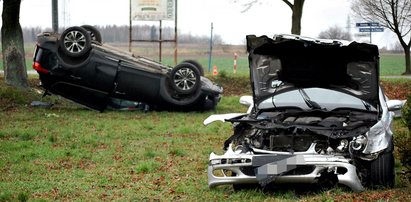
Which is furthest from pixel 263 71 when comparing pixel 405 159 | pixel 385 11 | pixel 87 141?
pixel 385 11

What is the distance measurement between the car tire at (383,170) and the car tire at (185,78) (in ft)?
35.4

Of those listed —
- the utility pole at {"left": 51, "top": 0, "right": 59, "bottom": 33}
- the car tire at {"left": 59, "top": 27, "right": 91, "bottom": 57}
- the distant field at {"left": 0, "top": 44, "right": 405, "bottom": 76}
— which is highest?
the utility pole at {"left": 51, "top": 0, "right": 59, "bottom": 33}

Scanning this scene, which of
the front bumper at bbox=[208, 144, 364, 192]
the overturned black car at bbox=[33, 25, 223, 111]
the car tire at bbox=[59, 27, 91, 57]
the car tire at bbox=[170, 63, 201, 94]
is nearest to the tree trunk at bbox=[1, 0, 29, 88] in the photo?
the overturned black car at bbox=[33, 25, 223, 111]

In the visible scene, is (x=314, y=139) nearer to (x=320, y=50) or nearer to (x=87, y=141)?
(x=320, y=50)

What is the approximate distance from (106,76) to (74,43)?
111 centimetres

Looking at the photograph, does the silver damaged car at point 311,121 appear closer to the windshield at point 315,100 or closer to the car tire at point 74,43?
the windshield at point 315,100

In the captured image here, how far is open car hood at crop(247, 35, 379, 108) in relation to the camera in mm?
9383

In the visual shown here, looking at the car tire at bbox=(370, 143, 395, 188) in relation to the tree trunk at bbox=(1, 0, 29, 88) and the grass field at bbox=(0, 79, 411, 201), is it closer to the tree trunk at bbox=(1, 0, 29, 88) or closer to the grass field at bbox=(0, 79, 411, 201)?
the grass field at bbox=(0, 79, 411, 201)

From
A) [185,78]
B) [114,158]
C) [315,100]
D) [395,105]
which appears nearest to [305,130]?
[315,100]

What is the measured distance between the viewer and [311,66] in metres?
9.95

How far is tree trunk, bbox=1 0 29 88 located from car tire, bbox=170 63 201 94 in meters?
5.15

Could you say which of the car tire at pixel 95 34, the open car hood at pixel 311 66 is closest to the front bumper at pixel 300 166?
the open car hood at pixel 311 66

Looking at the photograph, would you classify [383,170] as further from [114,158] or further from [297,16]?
[297,16]

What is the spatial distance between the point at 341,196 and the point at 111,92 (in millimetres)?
11809
